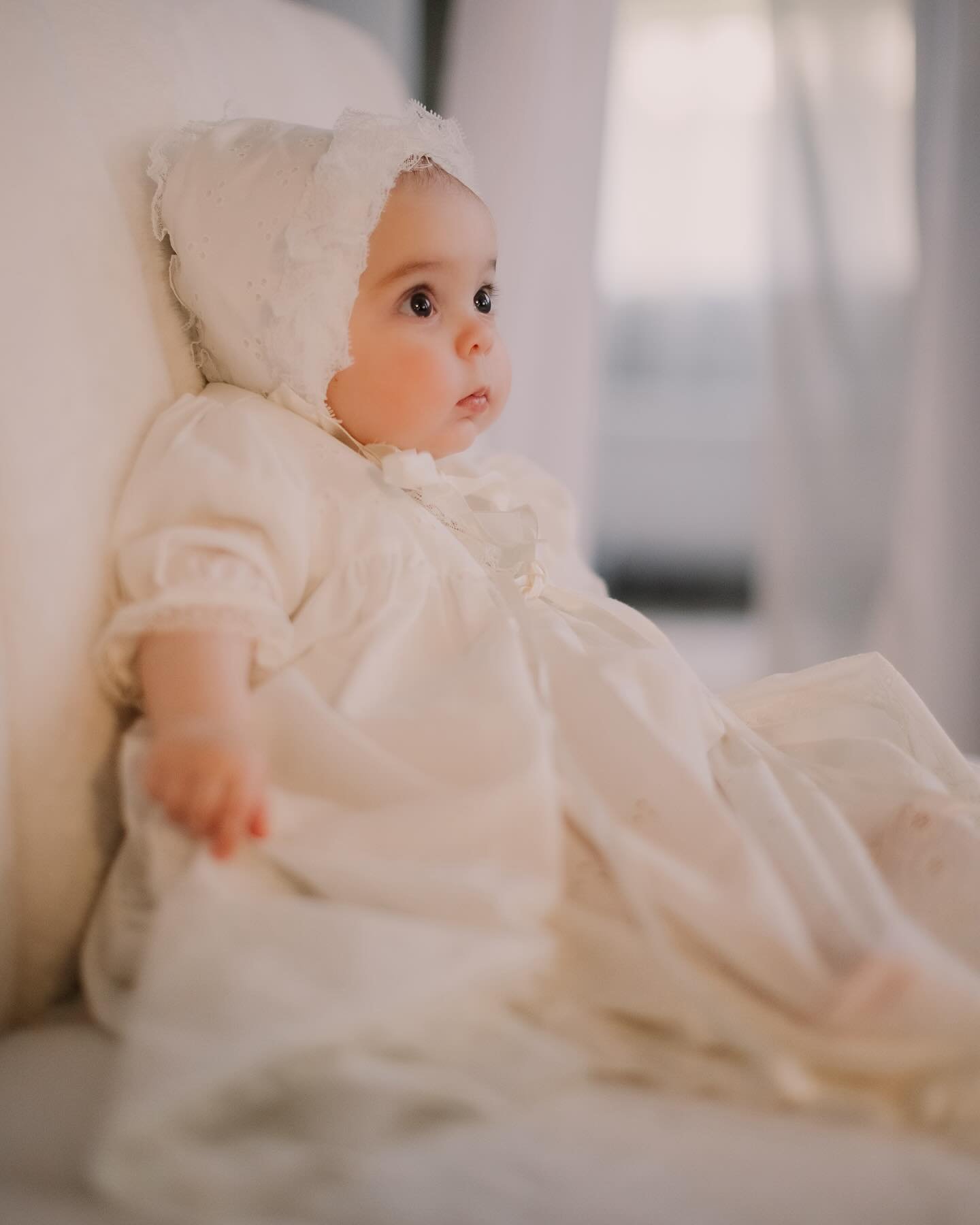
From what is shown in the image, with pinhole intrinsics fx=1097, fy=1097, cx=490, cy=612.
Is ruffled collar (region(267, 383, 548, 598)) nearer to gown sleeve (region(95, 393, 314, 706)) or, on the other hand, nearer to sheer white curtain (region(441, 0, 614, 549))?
gown sleeve (region(95, 393, 314, 706))

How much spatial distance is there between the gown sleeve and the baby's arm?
14 mm

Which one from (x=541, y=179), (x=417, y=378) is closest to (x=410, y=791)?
(x=417, y=378)

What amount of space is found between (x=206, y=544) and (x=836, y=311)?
1518 millimetres

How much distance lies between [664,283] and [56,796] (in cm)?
231

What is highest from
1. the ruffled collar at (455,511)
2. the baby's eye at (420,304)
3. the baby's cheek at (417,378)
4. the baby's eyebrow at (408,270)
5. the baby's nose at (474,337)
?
the baby's eyebrow at (408,270)

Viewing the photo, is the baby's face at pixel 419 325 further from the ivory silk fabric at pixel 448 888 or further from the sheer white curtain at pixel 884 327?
the sheer white curtain at pixel 884 327

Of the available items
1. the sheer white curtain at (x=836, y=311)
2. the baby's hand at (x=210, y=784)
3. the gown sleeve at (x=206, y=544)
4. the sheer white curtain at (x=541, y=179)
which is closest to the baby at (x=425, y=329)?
the gown sleeve at (x=206, y=544)

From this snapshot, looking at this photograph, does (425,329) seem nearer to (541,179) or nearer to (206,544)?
(206,544)

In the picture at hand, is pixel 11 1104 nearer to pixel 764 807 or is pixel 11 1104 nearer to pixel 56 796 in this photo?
pixel 56 796

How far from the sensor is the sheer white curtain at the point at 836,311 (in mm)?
1804

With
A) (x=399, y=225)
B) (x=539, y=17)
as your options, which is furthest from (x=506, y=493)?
(x=539, y=17)

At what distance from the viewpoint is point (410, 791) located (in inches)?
23.6

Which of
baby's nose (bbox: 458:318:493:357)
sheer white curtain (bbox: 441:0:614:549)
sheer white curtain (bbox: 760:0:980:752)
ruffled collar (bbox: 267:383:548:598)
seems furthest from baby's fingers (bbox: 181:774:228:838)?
sheer white curtain (bbox: 760:0:980:752)

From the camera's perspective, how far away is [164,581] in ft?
2.06
